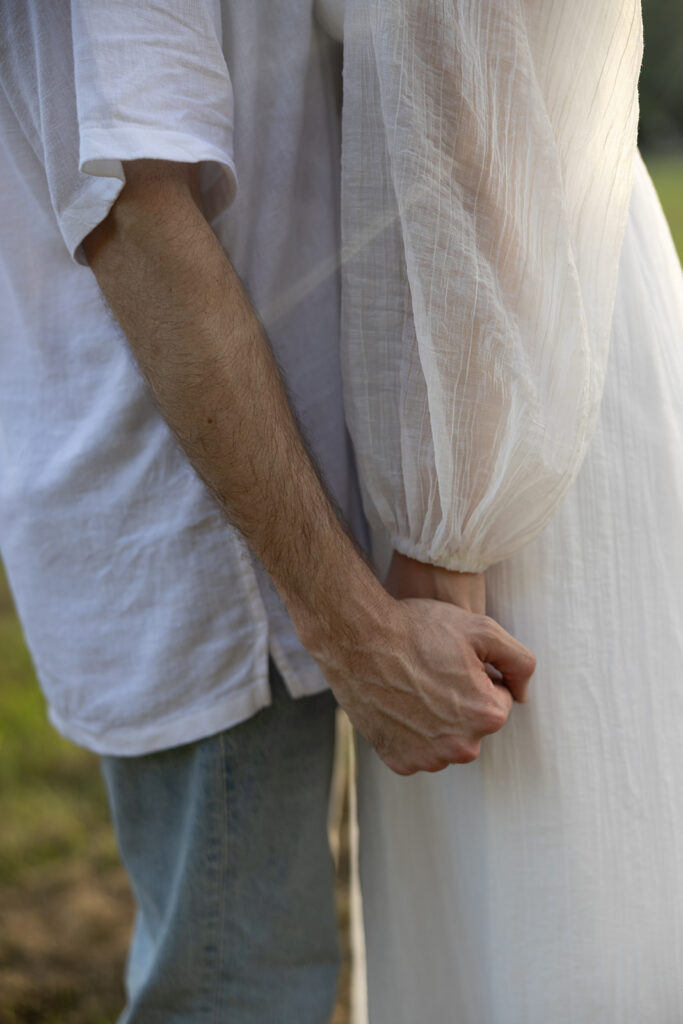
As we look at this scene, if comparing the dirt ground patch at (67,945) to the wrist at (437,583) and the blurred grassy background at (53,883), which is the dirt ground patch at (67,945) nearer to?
the blurred grassy background at (53,883)

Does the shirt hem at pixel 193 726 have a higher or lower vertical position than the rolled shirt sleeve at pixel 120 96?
lower

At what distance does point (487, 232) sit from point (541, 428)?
0.53 ft

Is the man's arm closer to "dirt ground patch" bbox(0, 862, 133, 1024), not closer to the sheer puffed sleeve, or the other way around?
the sheer puffed sleeve

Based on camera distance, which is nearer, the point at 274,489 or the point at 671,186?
the point at 274,489

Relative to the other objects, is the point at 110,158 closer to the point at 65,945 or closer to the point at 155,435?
the point at 155,435

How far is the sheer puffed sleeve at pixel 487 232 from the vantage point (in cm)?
73

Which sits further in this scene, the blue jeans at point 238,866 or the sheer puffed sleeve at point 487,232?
the blue jeans at point 238,866

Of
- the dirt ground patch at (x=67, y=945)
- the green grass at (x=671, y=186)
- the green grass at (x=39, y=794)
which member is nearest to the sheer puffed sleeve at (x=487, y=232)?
the dirt ground patch at (x=67, y=945)

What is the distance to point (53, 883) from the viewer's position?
2.07 m

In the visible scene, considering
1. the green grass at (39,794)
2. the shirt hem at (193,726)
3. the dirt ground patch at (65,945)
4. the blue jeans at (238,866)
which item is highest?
the shirt hem at (193,726)

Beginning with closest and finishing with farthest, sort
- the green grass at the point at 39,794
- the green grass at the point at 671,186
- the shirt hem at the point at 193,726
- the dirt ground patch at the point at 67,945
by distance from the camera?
the shirt hem at the point at 193,726, the dirt ground patch at the point at 67,945, the green grass at the point at 39,794, the green grass at the point at 671,186

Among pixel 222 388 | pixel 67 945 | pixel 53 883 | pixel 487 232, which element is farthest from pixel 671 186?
pixel 222 388

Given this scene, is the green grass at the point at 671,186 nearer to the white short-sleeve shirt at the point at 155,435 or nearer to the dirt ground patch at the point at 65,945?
the dirt ground patch at the point at 65,945

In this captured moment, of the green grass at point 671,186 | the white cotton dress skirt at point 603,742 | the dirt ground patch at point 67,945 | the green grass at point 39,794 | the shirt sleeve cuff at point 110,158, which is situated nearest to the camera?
the shirt sleeve cuff at point 110,158
